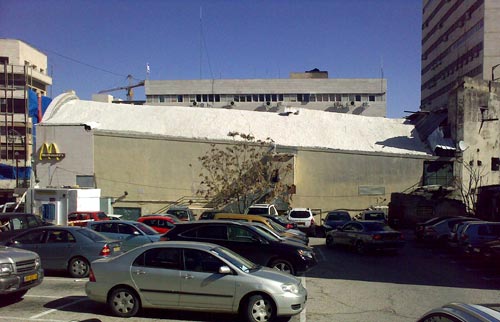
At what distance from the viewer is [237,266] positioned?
332 inches

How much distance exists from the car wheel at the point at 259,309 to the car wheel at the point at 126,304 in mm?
2050

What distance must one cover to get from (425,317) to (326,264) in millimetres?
11539

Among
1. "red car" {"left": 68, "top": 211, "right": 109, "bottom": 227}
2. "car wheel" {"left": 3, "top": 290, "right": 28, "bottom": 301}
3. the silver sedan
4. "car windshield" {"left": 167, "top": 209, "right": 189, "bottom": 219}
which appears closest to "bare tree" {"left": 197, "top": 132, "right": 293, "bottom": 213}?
"car windshield" {"left": 167, "top": 209, "right": 189, "bottom": 219}

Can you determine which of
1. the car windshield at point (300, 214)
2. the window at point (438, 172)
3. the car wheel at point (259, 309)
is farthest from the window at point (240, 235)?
the window at point (438, 172)

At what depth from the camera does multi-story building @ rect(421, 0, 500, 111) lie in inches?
2104

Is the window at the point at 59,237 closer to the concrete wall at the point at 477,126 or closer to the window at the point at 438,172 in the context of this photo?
the window at the point at 438,172

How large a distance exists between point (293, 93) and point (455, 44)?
29.4 m

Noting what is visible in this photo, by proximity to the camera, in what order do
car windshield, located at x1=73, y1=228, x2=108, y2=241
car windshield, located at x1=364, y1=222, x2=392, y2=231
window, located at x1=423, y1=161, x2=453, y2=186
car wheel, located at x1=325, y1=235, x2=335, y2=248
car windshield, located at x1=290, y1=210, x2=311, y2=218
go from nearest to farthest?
car windshield, located at x1=73, y1=228, x2=108, y2=241 < car windshield, located at x1=364, y1=222, x2=392, y2=231 < car wheel, located at x1=325, y1=235, x2=335, y2=248 < car windshield, located at x1=290, y1=210, x2=311, y2=218 < window, located at x1=423, y1=161, x2=453, y2=186

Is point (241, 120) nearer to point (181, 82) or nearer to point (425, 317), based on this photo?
point (425, 317)

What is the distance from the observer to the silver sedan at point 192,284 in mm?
8055

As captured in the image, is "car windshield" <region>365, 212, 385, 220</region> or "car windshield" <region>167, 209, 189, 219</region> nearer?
"car windshield" <region>365, 212, 385, 220</region>

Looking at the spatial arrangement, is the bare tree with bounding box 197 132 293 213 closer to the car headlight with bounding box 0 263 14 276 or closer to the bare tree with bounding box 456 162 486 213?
the bare tree with bounding box 456 162 486 213

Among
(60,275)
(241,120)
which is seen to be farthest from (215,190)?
(60,275)

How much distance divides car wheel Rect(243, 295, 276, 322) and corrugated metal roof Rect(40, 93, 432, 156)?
29.1m
